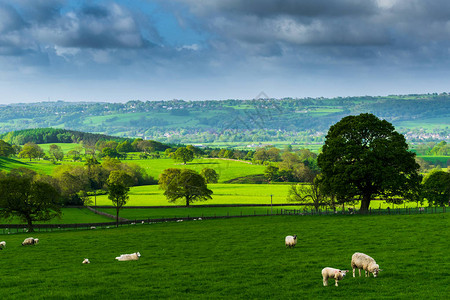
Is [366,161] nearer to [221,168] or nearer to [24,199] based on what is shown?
[24,199]

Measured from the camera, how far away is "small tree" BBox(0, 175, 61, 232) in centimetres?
5941

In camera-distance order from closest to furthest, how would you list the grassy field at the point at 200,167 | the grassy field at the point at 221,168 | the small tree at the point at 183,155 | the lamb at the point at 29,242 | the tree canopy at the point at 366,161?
the lamb at the point at 29,242
the tree canopy at the point at 366,161
the grassy field at the point at 200,167
the grassy field at the point at 221,168
the small tree at the point at 183,155

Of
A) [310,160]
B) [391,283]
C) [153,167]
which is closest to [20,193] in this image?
[391,283]

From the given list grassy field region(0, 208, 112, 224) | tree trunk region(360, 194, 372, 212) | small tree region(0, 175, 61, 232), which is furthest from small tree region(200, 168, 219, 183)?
tree trunk region(360, 194, 372, 212)

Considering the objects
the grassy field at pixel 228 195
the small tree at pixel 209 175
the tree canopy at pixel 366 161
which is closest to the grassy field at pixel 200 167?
the small tree at pixel 209 175

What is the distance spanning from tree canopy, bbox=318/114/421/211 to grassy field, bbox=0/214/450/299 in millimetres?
11967

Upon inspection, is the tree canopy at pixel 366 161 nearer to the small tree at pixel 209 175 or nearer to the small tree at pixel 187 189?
the small tree at pixel 187 189

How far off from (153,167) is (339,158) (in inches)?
5326

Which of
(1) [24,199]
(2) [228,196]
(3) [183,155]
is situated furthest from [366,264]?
(3) [183,155]

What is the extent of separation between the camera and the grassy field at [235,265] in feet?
59.3

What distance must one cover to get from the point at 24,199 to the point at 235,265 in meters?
46.5

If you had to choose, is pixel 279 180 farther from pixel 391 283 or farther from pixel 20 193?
pixel 391 283

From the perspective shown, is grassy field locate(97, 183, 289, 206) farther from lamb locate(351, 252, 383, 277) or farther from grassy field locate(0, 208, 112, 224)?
lamb locate(351, 252, 383, 277)

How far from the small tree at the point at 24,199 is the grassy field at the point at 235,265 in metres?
21.8
